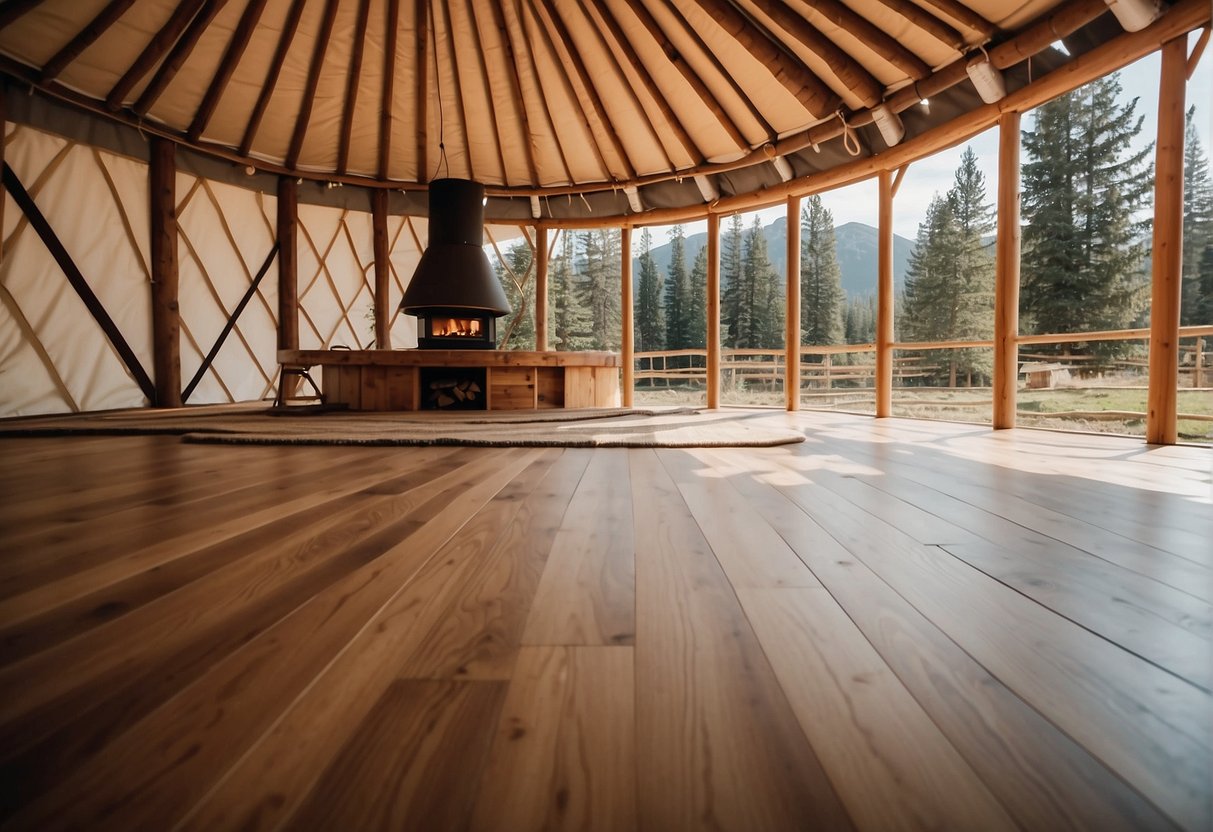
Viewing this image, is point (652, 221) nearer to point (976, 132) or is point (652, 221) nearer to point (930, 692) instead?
point (976, 132)

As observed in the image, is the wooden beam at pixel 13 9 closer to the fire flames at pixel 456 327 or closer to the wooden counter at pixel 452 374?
the wooden counter at pixel 452 374

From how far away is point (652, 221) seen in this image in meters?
5.81

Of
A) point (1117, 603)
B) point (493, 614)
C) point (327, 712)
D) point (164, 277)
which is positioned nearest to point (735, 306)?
point (164, 277)

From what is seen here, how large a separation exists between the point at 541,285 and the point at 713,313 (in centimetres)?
186

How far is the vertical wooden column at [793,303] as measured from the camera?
495 centimetres

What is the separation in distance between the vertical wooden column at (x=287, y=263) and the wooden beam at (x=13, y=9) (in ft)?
6.96

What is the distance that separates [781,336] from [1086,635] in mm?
13164

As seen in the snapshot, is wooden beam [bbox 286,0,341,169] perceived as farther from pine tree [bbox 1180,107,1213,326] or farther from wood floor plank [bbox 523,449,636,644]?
pine tree [bbox 1180,107,1213,326]

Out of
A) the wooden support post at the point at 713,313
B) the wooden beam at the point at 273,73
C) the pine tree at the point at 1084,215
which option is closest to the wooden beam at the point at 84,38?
the wooden beam at the point at 273,73

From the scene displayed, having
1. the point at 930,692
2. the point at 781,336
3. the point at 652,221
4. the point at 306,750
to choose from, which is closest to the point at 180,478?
the point at 306,750

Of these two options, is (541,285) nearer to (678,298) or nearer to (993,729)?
(993,729)

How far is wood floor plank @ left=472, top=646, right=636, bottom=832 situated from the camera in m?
0.38

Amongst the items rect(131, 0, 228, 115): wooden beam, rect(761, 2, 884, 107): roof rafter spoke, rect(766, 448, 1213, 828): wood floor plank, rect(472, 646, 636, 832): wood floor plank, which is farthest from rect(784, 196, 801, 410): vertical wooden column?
rect(472, 646, 636, 832): wood floor plank

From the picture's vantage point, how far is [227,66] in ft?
14.0
